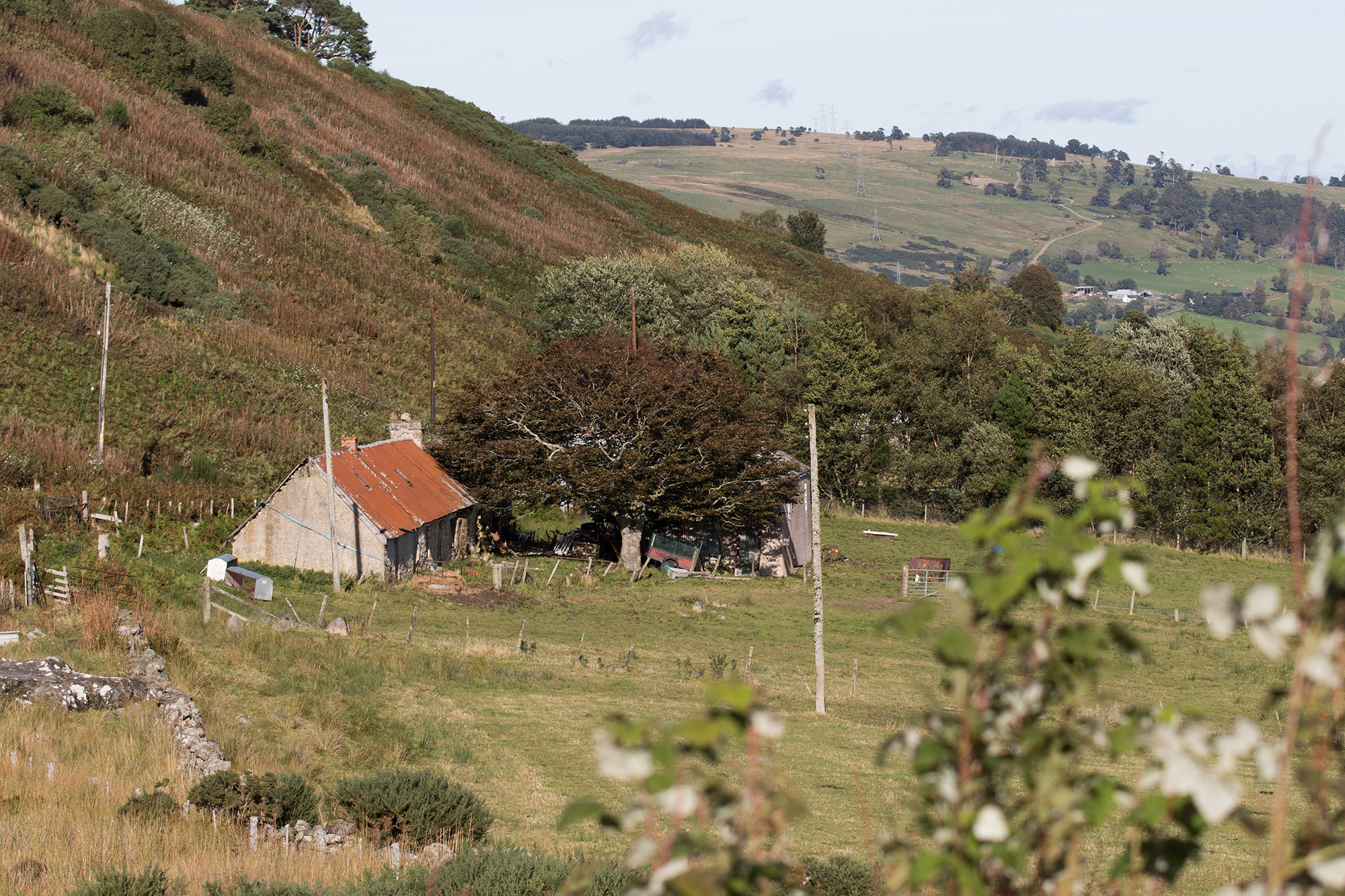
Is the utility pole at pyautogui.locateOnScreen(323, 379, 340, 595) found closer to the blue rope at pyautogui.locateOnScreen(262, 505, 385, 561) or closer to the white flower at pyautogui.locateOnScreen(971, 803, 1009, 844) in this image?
the blue rope at pyautogui.locateOnScreen(262, 505, 385, 561)

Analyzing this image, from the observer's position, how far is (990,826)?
249cm

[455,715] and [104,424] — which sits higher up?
[104,424]

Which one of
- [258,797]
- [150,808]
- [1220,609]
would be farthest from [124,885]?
[1220,609]

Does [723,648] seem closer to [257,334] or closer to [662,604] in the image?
[662,604]

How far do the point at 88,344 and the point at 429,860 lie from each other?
3556cm

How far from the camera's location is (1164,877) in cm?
269

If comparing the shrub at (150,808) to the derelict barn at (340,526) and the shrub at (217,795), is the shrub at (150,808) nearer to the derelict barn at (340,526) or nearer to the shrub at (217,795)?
the shrub at (217,795)

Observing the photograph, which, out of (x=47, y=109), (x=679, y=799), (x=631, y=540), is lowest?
(x=631, y=540)

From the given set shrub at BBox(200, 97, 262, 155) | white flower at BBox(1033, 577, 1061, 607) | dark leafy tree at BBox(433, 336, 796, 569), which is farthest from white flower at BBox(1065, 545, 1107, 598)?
shrub at BBox(200, 97, 262, 155)

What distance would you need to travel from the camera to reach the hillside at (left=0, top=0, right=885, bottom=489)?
3881 cm

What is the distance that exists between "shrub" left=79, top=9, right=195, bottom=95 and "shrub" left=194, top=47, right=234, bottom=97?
10.00ft

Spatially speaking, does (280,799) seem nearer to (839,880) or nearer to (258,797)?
(258,797)

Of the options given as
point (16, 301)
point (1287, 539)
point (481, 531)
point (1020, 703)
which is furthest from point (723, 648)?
point (1287, 539)

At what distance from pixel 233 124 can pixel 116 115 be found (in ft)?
34.5
